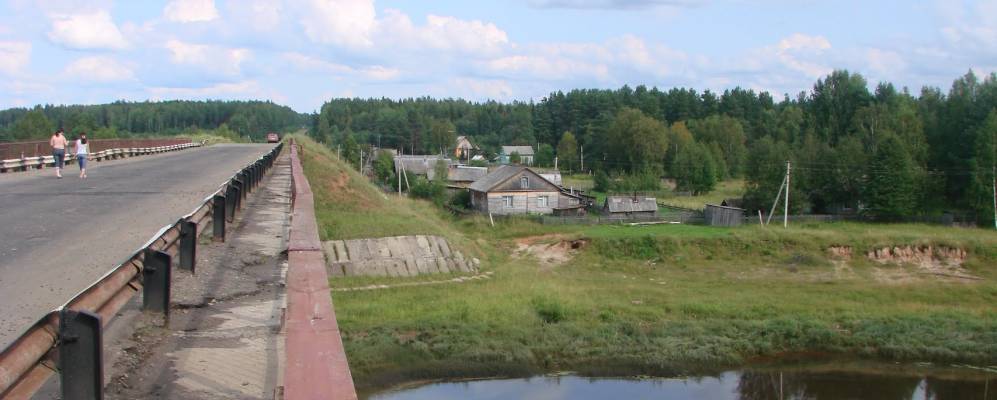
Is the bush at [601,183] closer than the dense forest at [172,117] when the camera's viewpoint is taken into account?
Yes

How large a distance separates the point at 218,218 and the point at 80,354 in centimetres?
591

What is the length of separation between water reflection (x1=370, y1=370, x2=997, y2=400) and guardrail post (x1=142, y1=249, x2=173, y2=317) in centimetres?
1339

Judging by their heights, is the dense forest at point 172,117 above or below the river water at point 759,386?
above

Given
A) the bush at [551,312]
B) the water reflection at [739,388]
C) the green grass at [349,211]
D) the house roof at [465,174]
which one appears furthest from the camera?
the house roof at [465,174]

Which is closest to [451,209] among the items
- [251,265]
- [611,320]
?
[611,320]

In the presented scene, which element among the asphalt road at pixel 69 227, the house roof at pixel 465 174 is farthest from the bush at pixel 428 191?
the asphalt road at pixel 69 227

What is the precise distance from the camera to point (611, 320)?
2503cm

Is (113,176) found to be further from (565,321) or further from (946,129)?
(946,129)

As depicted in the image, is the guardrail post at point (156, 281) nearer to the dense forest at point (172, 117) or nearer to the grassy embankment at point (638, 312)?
the grassy embankment at point (638, 312)

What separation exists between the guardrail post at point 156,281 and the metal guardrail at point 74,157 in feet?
74.5

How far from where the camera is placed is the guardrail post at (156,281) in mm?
5156

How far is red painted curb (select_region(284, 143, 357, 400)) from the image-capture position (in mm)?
2707

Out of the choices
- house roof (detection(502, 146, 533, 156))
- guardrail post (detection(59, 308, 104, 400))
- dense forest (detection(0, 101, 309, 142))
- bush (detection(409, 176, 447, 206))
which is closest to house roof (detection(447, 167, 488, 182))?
bush (detection(409, 176, 447, 206))

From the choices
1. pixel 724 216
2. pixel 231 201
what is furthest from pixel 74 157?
pixel 724 216
